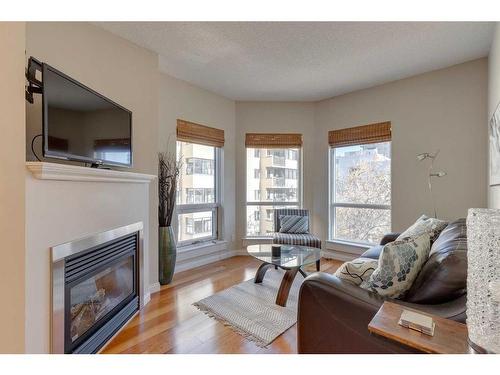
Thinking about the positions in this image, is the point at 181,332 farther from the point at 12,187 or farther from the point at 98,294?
the point at 12,187

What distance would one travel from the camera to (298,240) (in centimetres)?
345

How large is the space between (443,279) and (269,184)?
3.29m

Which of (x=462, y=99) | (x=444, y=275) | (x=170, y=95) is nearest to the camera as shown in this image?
(x=444, y=275)

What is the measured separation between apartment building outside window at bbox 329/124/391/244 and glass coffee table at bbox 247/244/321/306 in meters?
1.31

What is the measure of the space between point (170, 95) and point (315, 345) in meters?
3.16

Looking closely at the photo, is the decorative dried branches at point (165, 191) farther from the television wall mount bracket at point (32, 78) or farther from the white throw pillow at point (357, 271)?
the white throw pillow at point (357, 271)

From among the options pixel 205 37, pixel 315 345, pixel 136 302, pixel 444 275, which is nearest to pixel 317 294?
pixel 315 345

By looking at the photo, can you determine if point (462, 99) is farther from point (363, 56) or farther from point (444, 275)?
point (444, 275)

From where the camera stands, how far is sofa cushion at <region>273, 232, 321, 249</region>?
3400mm

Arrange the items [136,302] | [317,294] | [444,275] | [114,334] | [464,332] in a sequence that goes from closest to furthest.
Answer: [464,332] → [444,275] → [317,294] → [114,334] → [136,302]

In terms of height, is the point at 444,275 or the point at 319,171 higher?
the point at 319,171

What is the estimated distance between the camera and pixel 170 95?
3.30 meters

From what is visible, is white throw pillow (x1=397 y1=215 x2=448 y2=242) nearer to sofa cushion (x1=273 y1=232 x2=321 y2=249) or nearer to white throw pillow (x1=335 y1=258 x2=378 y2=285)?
white throw pillow (x1=335 y1=258 x2=378 y2=285)

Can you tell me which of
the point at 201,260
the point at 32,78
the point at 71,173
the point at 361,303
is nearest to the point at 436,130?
the point at 361,303
